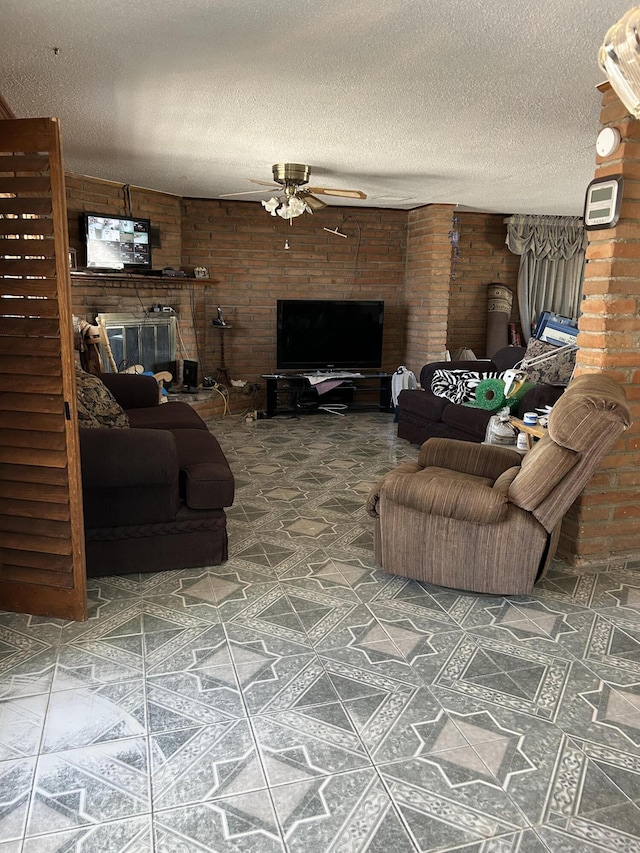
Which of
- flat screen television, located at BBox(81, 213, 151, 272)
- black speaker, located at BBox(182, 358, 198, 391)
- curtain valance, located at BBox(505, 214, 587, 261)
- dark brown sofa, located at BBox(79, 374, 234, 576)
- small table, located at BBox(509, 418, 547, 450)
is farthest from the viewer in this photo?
curtain valance, located at BBox(505, 214, 587, 261)

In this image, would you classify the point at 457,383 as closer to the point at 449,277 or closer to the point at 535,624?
the point at 449,277

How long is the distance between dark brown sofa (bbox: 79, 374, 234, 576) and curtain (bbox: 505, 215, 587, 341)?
5814mm

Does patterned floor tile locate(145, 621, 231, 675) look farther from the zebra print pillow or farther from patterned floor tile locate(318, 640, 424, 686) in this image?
the zebra print pillow

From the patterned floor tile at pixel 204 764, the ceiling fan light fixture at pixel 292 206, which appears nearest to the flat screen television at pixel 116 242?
the ceiling fan light fixture at pixel 292 206

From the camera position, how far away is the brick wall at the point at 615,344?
2.83m

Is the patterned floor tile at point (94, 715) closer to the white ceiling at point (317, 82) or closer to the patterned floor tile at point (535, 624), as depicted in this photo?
the patterned floor tile at point (535, 624)

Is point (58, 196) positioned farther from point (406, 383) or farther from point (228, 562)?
point (406, 383)

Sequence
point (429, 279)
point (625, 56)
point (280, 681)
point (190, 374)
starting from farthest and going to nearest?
point (429, 279), point (190, 374), point (280, 681), point (625, 56)

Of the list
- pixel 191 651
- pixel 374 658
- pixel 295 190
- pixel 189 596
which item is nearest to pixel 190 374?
pixel 295 190

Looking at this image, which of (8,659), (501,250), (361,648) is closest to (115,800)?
(8,659)

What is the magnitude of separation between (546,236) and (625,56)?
7.14 meters

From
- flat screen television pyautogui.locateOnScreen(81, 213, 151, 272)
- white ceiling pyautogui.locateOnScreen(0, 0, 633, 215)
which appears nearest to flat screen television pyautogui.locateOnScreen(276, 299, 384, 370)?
flat screen television pyautogui.locateOnScreen(81, 213, 151, 272)

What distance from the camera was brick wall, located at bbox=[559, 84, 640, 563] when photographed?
283cm

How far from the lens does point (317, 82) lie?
3002 millimetres
